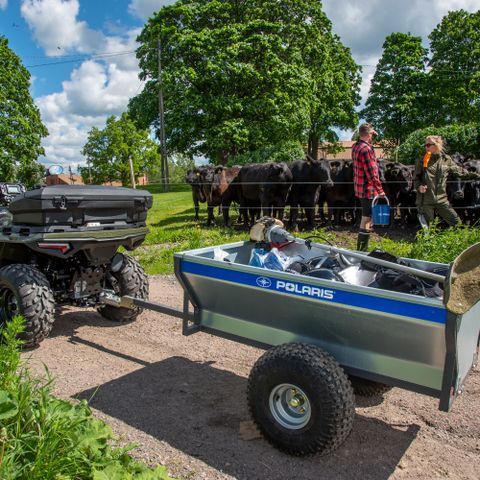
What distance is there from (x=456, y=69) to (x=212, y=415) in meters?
39.8

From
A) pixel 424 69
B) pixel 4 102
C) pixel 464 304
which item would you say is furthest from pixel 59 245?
pixel 424 69

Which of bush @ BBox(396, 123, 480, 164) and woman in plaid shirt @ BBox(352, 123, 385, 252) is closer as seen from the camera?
woman in plaid shirt @ BBox(352, 123, 385, 252)

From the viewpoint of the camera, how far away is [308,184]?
12.9 metres

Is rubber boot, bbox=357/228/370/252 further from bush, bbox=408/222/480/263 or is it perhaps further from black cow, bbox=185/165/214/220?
black cow, bbox=185/165/214/220

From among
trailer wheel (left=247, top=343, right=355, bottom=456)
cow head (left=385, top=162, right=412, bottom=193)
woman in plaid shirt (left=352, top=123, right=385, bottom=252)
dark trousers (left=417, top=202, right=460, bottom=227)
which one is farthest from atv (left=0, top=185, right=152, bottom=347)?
cow head (left=385, top=162, right=412, bottom=193)

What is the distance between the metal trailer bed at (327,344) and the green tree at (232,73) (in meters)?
24.2

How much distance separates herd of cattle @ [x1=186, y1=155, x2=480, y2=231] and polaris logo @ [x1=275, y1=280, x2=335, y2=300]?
9.12 metres

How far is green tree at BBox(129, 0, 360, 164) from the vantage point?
27359 millimetres

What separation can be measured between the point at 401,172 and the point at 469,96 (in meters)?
27.4

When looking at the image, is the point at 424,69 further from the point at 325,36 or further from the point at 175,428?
the point at 175,428

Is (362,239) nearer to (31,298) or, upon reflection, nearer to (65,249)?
(65,249)

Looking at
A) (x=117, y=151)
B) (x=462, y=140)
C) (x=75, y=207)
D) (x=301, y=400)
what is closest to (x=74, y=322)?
(x=75, y=207)

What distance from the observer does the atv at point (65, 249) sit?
4898 mm

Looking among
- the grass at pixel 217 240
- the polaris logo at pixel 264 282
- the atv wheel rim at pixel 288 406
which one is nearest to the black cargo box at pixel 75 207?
the grass at pixel 217 240
